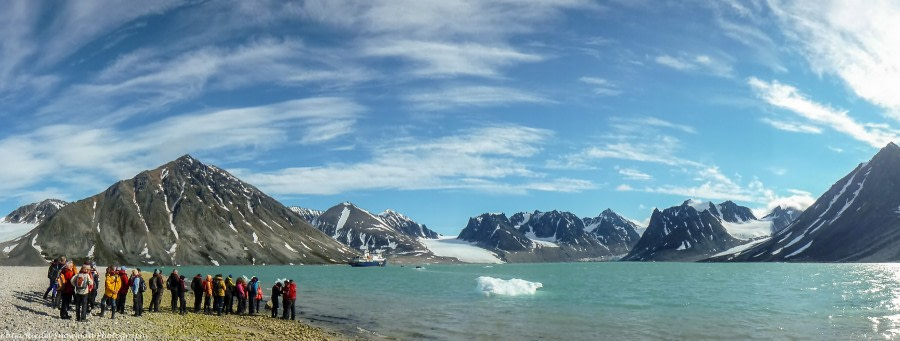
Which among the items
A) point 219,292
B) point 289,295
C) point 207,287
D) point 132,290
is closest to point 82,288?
point 132,290

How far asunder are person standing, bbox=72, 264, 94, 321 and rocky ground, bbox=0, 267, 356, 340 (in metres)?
0.51

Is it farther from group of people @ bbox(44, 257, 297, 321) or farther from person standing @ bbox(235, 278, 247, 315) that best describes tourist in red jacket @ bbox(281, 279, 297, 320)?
person standing @ bbox(235, 278, 247, 315)

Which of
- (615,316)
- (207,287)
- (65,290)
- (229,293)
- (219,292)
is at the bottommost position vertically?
(615,316)

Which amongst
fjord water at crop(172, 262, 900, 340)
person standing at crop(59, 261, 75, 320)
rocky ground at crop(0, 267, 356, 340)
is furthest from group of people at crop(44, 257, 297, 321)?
fjord water at crop(172, 262, 900, 340)

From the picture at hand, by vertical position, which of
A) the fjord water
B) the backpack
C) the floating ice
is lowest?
the fjord water

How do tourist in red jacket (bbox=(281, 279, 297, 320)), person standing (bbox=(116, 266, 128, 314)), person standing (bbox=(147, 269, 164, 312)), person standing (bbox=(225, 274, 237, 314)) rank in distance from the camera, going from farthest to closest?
1. person standing (bbox=(225, 274, 237, 314))
2. tourist in red jacket (bbox=(281, 279, 297, 320))
3. person standing (bbox=(147, 269, 164, 312))
4. person standing (bbox=(116, 266, 128, 314))

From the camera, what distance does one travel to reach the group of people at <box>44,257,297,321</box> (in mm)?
30469

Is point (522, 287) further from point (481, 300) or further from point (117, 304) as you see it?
point (117, 304)

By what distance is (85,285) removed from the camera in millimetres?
29672

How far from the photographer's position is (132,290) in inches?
1420

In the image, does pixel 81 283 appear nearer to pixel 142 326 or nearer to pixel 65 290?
pixel 65 290

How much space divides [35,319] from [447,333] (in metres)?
22.7

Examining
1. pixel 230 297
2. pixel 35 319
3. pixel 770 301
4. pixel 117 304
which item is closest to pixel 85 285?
pixel 35 319

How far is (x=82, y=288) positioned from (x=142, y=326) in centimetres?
353
